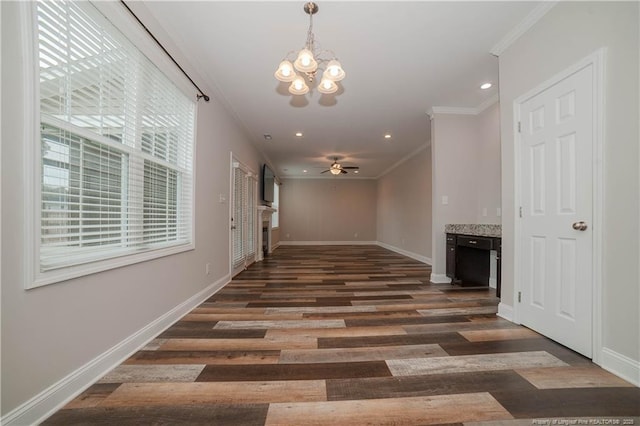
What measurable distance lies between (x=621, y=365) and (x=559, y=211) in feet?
3.42

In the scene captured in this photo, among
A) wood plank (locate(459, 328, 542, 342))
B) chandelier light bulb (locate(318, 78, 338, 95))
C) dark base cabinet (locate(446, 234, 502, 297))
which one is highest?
chandelier light bulb (locate(318, 78, 338, 95))

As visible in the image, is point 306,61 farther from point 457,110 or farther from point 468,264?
point 468,264

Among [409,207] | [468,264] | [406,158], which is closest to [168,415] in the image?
[468,264]

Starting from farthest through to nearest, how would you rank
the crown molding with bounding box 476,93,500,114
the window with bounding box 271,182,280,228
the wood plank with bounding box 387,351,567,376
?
the window with bounding box 271,182,280,228 → the crown molding with bounding box 476,93,500,114 → the wood plank with bounding box 387,351,567,376

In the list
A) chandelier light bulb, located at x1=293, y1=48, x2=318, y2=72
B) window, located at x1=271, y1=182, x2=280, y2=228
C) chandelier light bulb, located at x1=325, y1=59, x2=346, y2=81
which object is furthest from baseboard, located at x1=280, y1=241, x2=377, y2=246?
chandelier light bulb, located at x1=293, y1=48, x2=318, y2=72

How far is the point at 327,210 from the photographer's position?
10023 mm

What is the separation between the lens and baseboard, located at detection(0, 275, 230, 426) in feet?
3.91

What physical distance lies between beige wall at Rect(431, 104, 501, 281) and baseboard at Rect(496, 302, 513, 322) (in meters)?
1.39

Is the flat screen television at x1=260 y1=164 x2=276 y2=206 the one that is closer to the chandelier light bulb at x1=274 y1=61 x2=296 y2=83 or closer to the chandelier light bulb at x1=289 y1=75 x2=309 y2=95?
the chandelier light bulb at x1=289 y1=75 x2=309 y2=95

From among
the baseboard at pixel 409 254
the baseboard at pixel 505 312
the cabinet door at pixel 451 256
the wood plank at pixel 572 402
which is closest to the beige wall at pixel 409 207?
the baseboard at pixel 409 254

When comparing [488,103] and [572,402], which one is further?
[488,103]

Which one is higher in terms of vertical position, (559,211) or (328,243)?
(559,211)

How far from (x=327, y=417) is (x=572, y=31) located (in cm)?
305

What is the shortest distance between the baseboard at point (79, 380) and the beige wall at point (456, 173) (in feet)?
12.3
